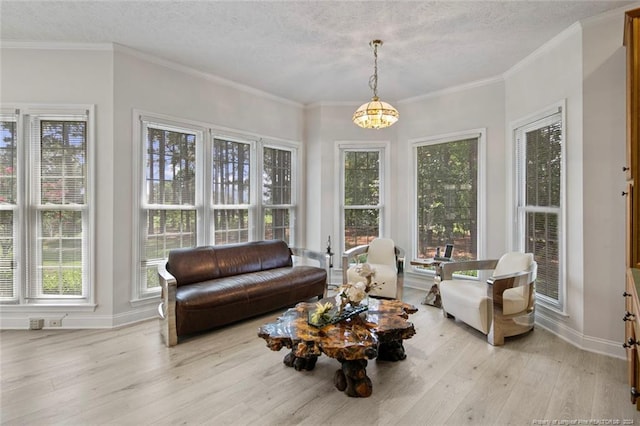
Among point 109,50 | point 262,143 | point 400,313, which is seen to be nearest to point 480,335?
point 400,313

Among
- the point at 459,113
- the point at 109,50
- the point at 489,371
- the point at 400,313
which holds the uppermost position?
the point at 109,50

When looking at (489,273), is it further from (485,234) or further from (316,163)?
Result: (316,163)

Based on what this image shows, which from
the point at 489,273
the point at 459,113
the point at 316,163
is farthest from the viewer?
the point at 316,163

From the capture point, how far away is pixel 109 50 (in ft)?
10.8

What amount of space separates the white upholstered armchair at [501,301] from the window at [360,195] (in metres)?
1.86

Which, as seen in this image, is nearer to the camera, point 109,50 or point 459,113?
point 109,50

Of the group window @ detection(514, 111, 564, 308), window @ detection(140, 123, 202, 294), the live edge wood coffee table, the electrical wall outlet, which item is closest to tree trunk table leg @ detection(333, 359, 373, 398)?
the live edge wood coffee table

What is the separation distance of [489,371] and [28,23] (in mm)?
5016

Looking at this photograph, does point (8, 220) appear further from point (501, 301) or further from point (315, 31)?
point (501, 301)

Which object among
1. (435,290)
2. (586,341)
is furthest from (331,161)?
(586,341)

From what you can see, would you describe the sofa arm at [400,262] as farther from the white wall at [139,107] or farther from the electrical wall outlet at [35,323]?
the electrical wall outlet at [35,323]

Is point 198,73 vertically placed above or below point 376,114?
above

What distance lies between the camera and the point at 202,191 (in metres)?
4.04

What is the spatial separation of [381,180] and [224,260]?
2719mm
